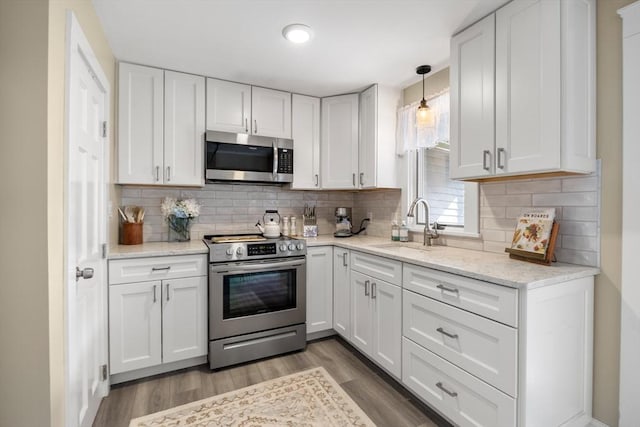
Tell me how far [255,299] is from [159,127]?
1.64 m

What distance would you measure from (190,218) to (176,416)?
4.88ft

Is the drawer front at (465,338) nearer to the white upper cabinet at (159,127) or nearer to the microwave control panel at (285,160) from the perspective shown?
the microwave control panel at (285,160)

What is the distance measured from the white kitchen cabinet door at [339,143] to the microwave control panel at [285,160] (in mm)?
385

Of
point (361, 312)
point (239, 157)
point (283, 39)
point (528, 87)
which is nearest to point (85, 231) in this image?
point (239, 157)

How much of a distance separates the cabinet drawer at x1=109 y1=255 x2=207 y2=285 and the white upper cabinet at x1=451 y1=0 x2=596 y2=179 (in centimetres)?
209

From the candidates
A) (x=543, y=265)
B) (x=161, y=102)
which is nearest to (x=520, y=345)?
(x=543, y=265)

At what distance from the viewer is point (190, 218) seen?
2.70m

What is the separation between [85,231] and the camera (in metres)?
1.61

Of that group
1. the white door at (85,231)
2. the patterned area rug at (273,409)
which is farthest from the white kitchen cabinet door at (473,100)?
the white door at (85,231)

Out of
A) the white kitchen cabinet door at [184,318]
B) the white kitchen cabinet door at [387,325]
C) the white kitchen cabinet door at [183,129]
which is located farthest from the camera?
the white kitchen cabinet door at [183,129]

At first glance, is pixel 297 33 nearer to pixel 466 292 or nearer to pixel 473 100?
pixel 473 100

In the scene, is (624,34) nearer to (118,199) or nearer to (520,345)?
(520,345)

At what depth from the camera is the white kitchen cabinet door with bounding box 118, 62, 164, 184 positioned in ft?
7.96

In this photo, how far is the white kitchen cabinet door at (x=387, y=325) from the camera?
2049mm
